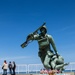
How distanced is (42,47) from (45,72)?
168 cm

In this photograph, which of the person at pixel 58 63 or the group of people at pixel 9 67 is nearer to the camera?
the person at pixel 58 63

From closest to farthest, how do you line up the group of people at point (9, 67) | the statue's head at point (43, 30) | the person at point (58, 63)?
the person at point (58, 63), the statue's head at point (43, 30), the group of people at point (9, 67)

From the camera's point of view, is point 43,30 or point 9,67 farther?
point 9,67

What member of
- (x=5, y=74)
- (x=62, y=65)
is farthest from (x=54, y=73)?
(x=5, y=74)

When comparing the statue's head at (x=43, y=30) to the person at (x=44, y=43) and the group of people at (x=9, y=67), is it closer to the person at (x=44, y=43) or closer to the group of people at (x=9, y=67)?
the person at (x=44, y=43)

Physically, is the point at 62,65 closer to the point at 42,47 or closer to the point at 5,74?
the point at 42,47

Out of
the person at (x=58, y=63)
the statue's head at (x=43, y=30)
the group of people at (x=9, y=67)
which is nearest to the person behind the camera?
the person at (x=58, y=63)

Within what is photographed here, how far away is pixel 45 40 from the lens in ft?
58.2

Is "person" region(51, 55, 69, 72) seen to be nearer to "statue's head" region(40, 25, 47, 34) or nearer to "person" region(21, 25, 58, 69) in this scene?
"person" region(21, 25, 58, 69)

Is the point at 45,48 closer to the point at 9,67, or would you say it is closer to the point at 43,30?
the point at 43,30

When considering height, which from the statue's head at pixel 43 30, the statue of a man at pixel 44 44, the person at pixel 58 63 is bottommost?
the person at pixel 58 63

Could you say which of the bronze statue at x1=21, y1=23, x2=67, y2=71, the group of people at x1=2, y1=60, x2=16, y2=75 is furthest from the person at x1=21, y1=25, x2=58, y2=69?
the group of people at x1=2, y1=60, x2=16, y2=75

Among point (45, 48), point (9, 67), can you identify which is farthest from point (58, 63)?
point (9, 67)

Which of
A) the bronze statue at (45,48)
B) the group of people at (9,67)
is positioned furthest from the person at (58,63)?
the group of people at (9,67)
